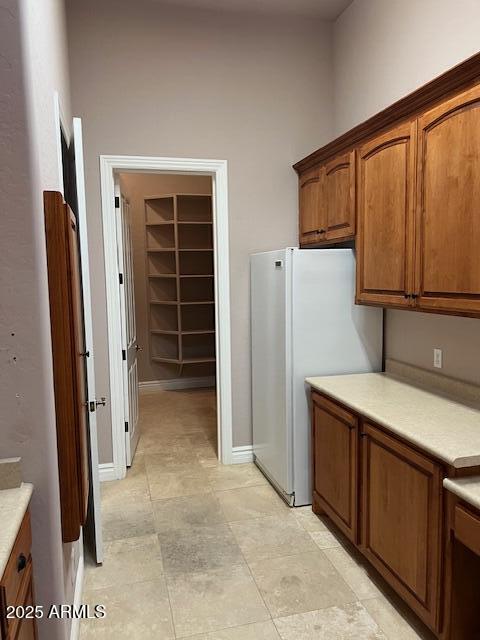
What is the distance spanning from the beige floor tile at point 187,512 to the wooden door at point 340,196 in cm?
191

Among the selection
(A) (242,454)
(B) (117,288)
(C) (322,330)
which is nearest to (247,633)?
(C) (322,330)

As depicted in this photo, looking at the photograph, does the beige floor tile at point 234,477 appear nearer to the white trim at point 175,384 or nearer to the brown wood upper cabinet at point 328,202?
the brown wood upper cabinet at point 328,202

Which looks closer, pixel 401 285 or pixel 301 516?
pixel 401 285

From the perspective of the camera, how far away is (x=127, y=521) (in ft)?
9.47

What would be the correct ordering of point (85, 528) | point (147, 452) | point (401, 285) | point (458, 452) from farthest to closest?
point (147, 452), point (85, 528), point (401, 285), point (458, 452)

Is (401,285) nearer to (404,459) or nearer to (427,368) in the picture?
(427,368)

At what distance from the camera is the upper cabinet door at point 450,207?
6.11 feet

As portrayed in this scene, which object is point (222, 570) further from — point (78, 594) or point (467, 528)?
point (467, 528)

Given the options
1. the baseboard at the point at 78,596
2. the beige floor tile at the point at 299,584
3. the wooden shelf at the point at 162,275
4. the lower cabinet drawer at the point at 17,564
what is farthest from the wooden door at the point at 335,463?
the wooden shelf at the point at 162,275

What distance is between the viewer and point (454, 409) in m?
2.18

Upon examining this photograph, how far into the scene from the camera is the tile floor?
2002mm

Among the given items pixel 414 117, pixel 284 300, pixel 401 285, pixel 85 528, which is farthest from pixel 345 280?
pixel 85 528

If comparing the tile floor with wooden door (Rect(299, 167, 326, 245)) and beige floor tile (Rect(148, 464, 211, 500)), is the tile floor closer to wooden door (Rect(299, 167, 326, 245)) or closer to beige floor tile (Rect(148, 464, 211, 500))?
beige floor tile (Rect(148, 464, 211, 500))

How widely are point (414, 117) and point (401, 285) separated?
2.59ft
